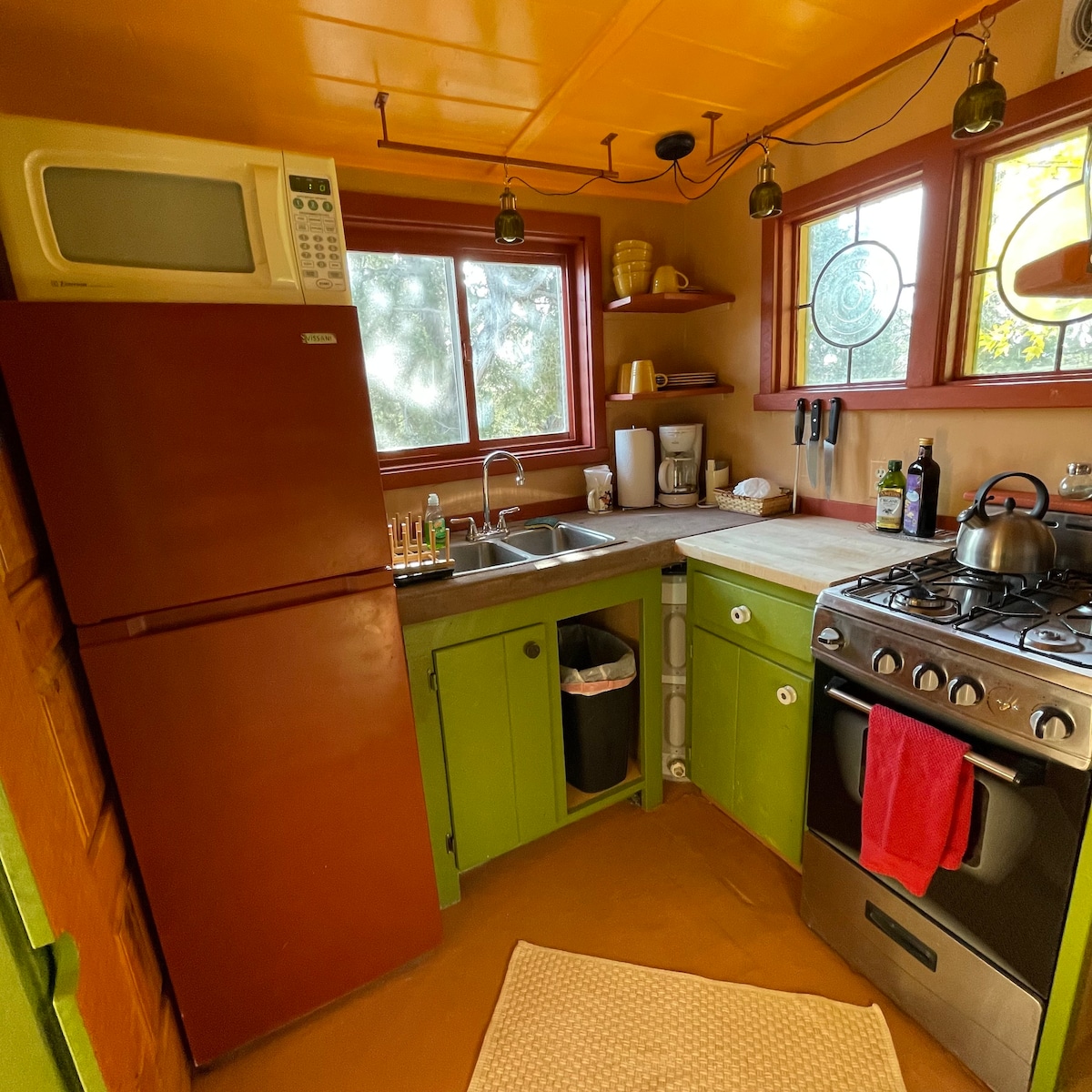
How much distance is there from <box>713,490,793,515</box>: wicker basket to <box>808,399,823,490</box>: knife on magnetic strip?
10cm

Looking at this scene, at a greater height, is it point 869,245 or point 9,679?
point 869,245

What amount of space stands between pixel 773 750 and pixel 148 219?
181 cm

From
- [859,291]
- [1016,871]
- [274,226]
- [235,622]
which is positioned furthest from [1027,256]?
[235,622]

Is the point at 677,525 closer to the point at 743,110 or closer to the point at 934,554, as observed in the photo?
the point at 934,554

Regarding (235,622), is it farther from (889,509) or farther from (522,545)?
(889,509)

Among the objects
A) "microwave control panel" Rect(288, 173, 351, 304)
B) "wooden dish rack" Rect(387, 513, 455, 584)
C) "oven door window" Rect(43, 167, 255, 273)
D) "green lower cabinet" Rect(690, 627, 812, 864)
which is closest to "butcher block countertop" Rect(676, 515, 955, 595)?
"green lower cabinet" Rect(690, 627, 812, 864)

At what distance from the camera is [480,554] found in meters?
1.99

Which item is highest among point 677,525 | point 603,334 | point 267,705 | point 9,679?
point 603,334

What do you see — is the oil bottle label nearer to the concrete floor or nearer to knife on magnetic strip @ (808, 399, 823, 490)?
knife on magnetic strip @ (808, 399, 823, 490)

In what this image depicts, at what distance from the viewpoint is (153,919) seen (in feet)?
3.90

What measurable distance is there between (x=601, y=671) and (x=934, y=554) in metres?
0.93

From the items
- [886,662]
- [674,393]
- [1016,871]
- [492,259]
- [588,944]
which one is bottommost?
[588,944]

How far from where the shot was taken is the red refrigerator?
1.01 metres

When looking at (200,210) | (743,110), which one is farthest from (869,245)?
(200,210)
